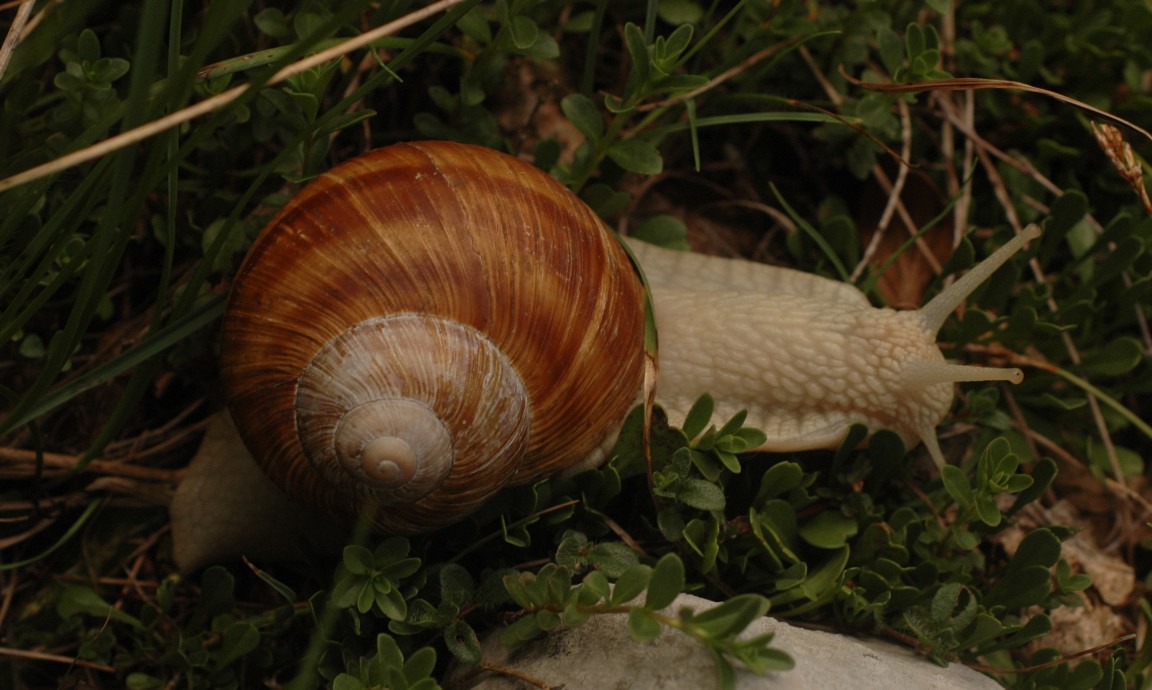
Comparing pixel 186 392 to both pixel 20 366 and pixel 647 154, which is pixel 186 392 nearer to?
pixel 20 366

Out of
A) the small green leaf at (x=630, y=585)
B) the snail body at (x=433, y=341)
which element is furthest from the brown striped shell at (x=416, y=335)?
the small green leaf at (x=630, y=585)

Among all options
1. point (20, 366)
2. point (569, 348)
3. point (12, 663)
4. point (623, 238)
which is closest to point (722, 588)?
point (569, 348)

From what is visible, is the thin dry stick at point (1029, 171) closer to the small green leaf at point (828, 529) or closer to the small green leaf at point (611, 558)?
the small green leaf at point (828, 529)

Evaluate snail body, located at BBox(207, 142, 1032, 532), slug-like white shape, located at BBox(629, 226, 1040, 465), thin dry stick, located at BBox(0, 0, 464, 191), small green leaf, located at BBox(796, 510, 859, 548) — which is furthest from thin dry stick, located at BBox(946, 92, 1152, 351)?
thin dry stick, located at BBox(0, 0, 464, 191)

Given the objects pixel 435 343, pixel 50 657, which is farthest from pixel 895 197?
pixel 50 657

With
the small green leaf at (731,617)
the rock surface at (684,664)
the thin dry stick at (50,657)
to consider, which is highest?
the small green leaf at (731,617)

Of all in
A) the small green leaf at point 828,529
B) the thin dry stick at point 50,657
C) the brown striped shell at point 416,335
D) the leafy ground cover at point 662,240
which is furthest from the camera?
the small green leaf at point 828,529
